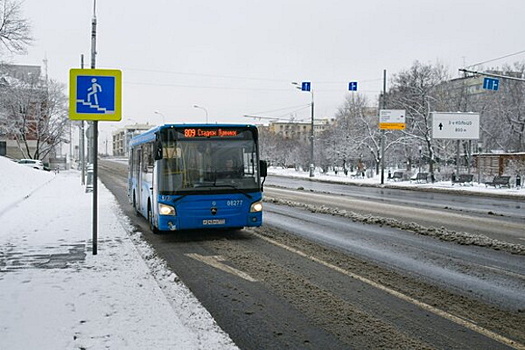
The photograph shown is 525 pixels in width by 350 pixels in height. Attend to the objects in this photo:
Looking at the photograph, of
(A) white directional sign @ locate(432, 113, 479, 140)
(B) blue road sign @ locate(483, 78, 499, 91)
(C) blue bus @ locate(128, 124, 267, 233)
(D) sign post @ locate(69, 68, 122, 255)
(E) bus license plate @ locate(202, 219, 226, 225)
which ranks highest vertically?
(B) blue road sign @ locate(483, 78, 499, 91)

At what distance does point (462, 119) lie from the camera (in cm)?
4322

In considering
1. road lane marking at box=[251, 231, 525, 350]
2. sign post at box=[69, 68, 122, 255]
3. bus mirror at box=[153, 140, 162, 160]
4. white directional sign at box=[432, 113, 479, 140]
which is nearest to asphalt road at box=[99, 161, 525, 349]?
road lane marking at box=[251, 231, 525, 350]

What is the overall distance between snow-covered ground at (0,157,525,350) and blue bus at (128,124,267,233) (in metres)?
1.15

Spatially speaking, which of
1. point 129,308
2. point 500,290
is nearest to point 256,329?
point 129,308

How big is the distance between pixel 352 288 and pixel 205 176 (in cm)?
535

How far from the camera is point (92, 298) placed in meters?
6.76

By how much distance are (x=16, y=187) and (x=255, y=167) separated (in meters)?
21.4

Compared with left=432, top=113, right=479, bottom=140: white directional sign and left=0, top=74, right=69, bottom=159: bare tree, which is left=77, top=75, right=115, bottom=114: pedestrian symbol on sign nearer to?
left=432, top=113, right=479, bottom=140: white directional sign

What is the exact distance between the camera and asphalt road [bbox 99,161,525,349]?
5.61 metres

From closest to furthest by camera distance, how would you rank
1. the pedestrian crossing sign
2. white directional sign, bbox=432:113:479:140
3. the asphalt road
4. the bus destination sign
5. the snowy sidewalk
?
the snowy sidewalk, the asphalt road, the pedestrian crossing sign, the bus destination sign, white directional sign, bbox=432:113:479:140

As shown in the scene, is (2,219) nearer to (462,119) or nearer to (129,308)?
(129,308)

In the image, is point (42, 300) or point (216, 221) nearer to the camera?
point (42, 300)

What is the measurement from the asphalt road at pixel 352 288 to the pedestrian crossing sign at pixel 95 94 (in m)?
2.93

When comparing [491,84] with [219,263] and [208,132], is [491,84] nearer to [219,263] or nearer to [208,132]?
[208,132]
